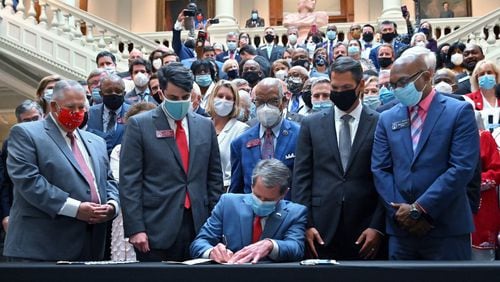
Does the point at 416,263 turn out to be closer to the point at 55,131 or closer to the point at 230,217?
the point at 230,217

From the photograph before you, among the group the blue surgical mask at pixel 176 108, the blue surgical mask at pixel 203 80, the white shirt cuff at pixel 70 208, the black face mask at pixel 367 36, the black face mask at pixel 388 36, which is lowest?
the white shirt cuff at pixel 70 208

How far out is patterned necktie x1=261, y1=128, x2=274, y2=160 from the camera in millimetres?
5234

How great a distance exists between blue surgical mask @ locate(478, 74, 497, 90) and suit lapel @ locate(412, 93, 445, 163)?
9.99ft

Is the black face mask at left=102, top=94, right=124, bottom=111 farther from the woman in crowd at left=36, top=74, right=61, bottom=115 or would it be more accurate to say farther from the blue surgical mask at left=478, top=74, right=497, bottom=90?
the blue surgical mask at left=478, top=74, right=497, bottom=90

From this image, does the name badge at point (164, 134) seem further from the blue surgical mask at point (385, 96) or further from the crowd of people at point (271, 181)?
the blue surgical mask at point (385, 96)

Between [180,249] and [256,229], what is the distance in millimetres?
659

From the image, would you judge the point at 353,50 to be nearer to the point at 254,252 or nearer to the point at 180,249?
the point at 180,249

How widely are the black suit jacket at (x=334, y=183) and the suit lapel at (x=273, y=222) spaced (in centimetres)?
35

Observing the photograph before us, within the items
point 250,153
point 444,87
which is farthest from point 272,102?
point 444,87

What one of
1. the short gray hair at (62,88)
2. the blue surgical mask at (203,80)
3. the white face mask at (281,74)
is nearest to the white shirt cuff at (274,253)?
the short gray hair at (62,88)

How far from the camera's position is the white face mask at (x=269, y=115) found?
17.1ft

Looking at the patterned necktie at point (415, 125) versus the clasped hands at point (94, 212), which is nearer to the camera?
the patterned necktie at point (415, 125)

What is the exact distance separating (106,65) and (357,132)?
5648 mm
